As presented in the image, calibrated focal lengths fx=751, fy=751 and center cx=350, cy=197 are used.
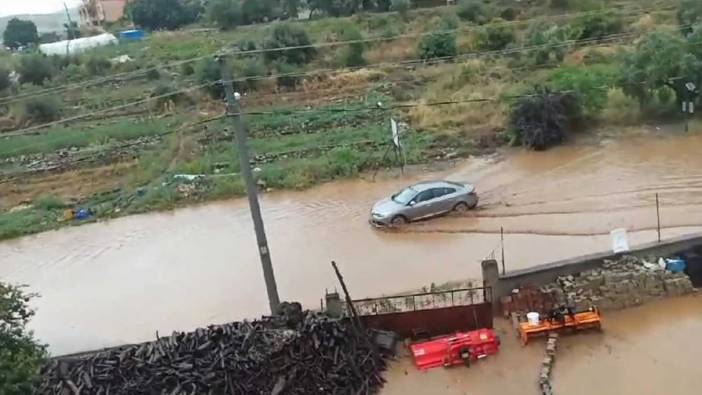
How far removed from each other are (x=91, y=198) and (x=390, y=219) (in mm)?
11298

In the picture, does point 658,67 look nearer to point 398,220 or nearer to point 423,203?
point 423,203

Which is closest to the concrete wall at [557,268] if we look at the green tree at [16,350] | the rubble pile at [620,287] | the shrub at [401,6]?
the rubble pile at [620,287]

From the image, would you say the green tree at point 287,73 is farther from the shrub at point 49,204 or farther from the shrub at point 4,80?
the shrub at point 4,80

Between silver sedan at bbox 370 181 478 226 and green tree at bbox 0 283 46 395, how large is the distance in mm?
10037

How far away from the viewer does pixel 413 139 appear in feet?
88.9

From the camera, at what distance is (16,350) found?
1148 cm

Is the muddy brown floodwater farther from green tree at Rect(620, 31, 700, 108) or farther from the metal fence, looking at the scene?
green tree at Rect(620, 31, 700, 108)

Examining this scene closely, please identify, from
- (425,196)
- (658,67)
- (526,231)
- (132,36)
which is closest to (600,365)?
(526,231)

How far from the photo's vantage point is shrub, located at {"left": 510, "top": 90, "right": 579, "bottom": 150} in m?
25.0

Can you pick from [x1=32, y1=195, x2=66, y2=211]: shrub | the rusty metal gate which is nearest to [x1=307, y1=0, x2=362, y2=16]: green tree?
[x1=32, y1=195, x2=66, y2=211]: shrub

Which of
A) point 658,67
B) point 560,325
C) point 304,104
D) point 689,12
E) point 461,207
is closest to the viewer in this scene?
point 560,325

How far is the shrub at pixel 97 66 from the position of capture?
50.6 metres

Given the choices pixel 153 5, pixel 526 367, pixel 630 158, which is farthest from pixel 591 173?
pixel 153 5

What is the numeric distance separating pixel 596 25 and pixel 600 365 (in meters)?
33.2
